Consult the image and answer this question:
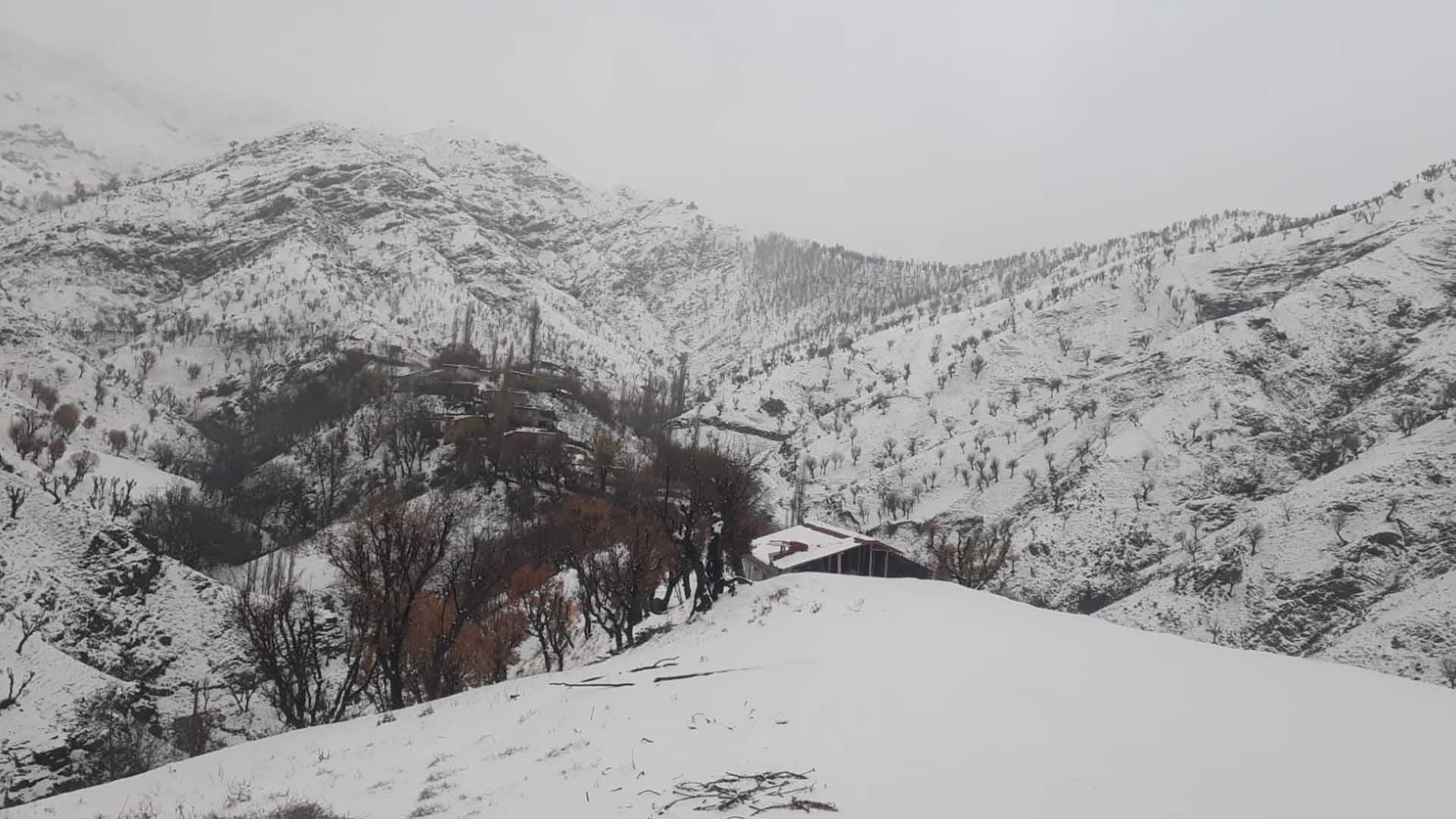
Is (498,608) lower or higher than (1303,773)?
lower

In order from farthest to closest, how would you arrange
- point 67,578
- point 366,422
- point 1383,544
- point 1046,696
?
point 366,422
point 1383,544
point 67,578
point 1046,696

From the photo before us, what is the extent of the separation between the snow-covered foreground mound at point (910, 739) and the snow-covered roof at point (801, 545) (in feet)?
115

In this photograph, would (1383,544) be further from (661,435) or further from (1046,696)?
(661,435)

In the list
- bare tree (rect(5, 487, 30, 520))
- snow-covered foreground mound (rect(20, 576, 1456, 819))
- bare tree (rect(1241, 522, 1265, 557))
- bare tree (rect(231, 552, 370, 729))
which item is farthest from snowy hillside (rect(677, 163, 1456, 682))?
bare tree (rect(5, 487, 30, 520))

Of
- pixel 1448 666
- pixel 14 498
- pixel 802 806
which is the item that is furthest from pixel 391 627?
pixel 1448 666

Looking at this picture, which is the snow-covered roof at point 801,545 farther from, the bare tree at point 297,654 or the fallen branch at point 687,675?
the fallen branch at point 687,675

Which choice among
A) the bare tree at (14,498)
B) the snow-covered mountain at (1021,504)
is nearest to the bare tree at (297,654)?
the snow-covered mountain at (1021,504)

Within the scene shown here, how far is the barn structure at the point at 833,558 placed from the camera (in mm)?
51094

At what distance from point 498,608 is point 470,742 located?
34975 mm

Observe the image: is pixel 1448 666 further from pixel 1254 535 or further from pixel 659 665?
pixel 659 665

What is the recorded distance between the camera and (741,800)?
7699 millimetres

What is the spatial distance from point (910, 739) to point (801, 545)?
4698 centimetres

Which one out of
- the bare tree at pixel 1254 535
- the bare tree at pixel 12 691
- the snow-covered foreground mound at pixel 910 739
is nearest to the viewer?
the snow-covered foreground mound at pixel 910 739

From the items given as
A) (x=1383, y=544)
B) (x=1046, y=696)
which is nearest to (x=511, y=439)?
(x=1046, y=696)
